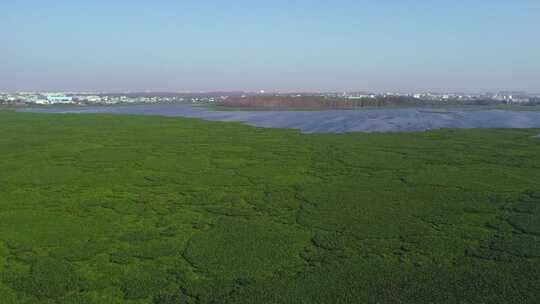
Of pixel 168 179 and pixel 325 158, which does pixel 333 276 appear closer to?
pixel 168 179

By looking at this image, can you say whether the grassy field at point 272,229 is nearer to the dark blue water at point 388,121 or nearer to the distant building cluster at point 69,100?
the dark blue water at point 388,121

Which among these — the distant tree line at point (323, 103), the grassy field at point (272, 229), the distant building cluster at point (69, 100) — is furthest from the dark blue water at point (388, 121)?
the distant building cluster at point (69, 100)

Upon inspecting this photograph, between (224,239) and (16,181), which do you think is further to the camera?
(16,181)

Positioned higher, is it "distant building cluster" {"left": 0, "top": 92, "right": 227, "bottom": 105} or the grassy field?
"distant building cluster" {"left": 0, "top": 92, "right": 227, "bottom": 105}

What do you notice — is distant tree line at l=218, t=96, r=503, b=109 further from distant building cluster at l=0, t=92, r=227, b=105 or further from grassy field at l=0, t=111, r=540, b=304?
grassy field at l=0, t=111, r=540, b=304

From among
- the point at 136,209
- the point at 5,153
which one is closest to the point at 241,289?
the point at 136,209

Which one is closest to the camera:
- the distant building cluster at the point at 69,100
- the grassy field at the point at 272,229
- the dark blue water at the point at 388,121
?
the grassy field at the point at 272,229

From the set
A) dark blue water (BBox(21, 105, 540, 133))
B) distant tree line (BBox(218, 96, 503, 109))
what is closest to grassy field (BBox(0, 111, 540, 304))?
dark blue water (BBox(21, 105, 540, 133))

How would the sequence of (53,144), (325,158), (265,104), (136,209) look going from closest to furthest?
(136,209) < (325,158) < (53,144) < (265,104)
